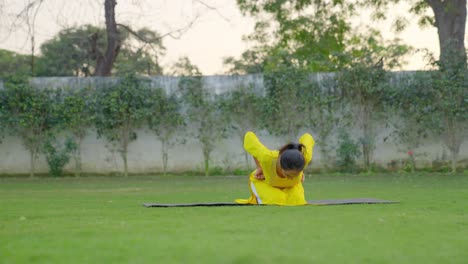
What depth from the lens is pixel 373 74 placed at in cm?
2055

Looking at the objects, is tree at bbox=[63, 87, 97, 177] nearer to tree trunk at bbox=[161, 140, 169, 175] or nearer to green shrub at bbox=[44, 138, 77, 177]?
green shrub at bbox=[44, 138, 77, 177]

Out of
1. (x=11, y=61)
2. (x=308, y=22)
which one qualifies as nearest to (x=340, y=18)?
(x=308, y=22)

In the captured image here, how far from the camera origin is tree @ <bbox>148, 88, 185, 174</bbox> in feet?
67.8

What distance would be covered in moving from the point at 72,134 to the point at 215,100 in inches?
144

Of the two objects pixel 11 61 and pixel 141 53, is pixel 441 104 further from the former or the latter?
pixel 11 61

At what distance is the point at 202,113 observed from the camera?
20797 millimetres

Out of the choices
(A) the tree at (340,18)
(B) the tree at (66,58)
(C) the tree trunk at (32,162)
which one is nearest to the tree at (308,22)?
(A) the tree at (340,18)

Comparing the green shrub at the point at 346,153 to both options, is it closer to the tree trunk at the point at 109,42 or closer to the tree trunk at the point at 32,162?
the tree trunk at the point at 32,162

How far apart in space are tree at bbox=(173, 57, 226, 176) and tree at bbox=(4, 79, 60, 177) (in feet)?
10.8

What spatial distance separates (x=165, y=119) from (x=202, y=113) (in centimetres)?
94

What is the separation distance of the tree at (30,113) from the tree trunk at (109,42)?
4126 millimetres

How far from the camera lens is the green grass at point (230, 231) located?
17.2 ft

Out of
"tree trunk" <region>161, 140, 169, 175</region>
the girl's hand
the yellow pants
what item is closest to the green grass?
the yellow pants

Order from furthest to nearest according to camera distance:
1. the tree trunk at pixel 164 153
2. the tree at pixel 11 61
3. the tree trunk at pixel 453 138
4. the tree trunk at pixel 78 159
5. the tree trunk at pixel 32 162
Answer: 1. the tree at pixel 11 61
2. the tree trunk at pixel 164 153
3. the tree trunk at pixel 78 159
4. the tree trunk at pixel 32 162
5. the tree trunk at pixel 453 138
